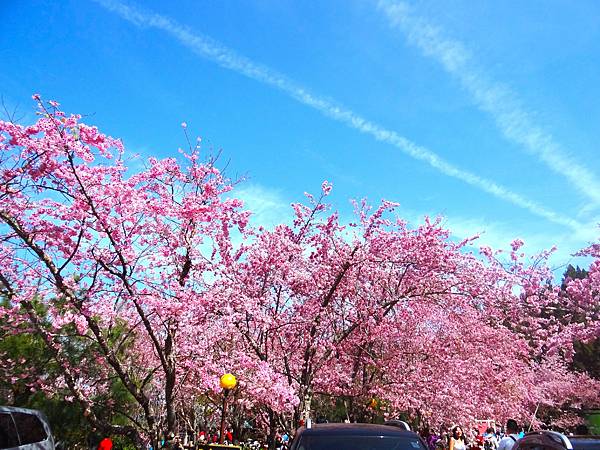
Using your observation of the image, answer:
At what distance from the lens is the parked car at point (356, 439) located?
447cm

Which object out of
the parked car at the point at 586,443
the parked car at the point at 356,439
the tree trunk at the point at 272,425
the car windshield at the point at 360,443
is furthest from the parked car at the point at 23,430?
the parked car at the point at 586,443

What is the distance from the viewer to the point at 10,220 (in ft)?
22.2

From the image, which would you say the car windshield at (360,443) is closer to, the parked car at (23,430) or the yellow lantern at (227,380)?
the yellow lantern at (227,380)

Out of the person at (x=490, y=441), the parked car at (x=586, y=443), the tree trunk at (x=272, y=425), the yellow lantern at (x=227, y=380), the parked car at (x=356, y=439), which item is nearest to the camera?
the parked car at (x=586, y=443)

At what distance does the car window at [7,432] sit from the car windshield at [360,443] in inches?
198

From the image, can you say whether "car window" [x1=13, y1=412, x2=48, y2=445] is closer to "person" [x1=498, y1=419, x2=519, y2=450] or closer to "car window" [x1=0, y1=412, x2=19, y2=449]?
"car window" [x1=0, y1=412, x2=19, y2=449]

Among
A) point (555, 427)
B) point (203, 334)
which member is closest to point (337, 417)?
point (555, 427)

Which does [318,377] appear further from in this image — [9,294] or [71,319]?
[9,294]

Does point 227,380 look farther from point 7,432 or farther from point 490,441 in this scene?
point 490,441

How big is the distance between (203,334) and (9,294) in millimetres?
3739

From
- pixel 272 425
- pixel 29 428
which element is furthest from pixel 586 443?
pixel 272 425

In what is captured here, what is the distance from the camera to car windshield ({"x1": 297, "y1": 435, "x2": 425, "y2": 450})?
446cm

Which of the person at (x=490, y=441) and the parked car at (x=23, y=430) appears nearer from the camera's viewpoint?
the parked car at (x=23, y=430)

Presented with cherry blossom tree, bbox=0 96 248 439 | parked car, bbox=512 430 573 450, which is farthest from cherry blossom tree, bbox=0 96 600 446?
parked car, bbox=512 430 573 450
